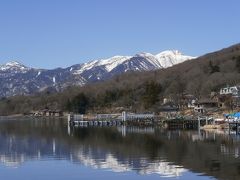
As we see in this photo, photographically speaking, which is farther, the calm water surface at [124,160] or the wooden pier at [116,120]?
the wooden pier at [116,120]

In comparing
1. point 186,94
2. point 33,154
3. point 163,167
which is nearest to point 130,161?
point 163,167

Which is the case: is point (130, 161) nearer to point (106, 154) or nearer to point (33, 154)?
point (106, 154)

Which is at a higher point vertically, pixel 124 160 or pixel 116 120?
pixel 116 120

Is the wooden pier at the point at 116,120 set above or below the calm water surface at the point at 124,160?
above

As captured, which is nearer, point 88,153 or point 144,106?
point 88,153

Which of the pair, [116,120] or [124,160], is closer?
[124,160]

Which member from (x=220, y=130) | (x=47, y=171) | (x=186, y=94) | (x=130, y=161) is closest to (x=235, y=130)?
(x=220, y=130)

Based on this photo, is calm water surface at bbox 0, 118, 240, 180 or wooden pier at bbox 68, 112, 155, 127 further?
wooden pier at bbox 68, 112, 155, 127

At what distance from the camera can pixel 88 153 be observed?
64.9m

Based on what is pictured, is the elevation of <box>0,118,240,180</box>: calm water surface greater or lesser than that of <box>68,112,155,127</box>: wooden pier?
lesser

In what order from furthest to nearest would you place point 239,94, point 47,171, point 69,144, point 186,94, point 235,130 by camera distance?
point 186,94 → point 239,94 → point 235,130 → point 69,144 → point 47,171

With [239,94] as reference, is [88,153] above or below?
below

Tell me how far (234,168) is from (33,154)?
88.0ft

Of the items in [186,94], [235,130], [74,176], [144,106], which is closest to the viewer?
[74,176]
